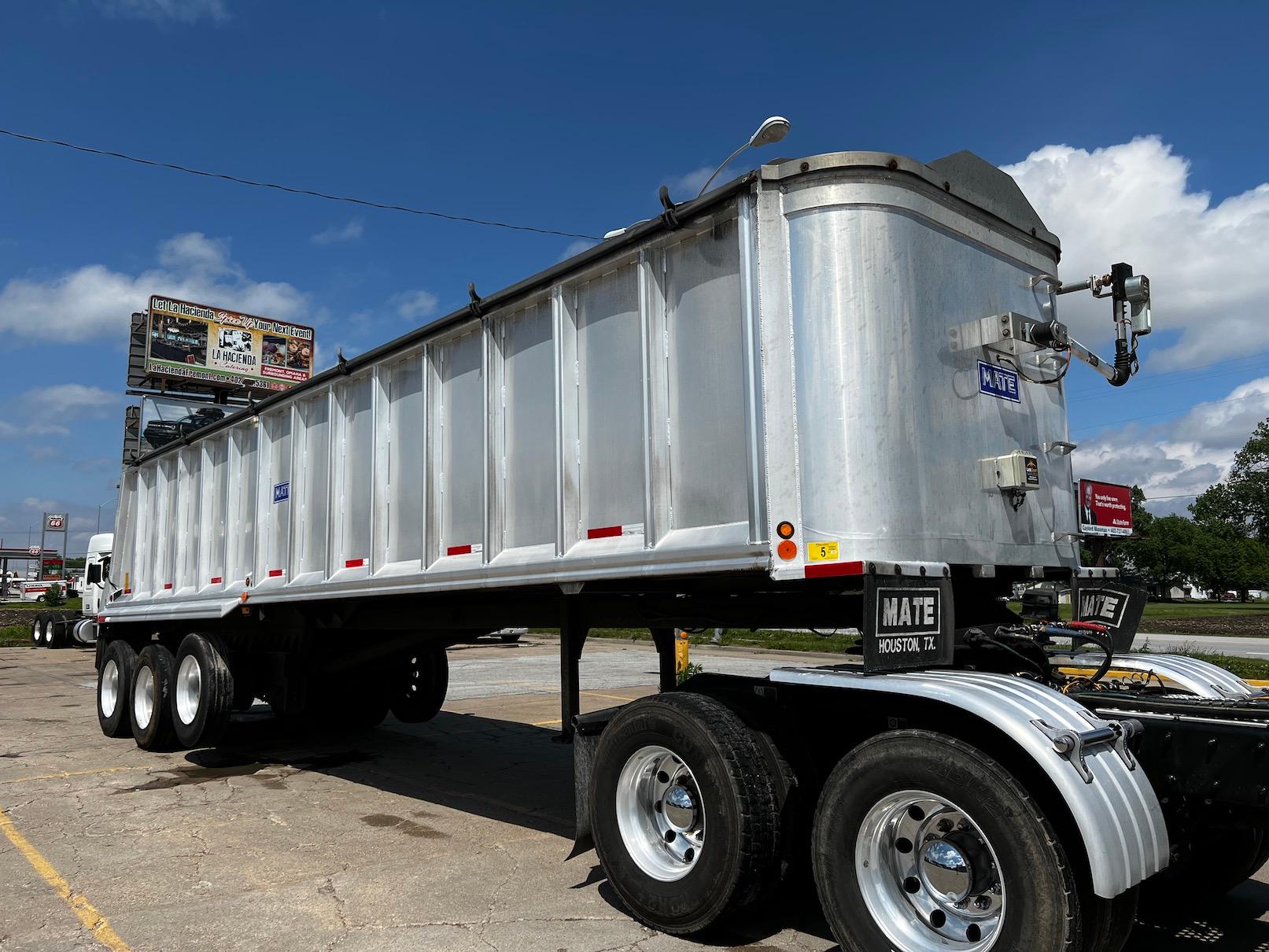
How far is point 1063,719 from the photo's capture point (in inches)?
139

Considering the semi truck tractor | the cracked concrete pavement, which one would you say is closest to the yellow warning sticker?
the semi truck tractor

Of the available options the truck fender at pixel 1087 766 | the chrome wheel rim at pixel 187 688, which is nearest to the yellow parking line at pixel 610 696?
the chrome wheel rim at pixel 187 688

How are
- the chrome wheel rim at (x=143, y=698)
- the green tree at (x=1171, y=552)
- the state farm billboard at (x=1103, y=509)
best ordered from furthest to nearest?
the green tree at (x=1171, y=552) < the chrome wheel rim at (x=143, y=698) < the state farm billboard at (x=1103, y=509)

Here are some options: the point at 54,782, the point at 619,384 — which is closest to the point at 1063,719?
the point at 619,384

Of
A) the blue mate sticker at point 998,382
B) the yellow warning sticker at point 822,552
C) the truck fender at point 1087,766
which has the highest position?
the blue mate sticker at point 998,382

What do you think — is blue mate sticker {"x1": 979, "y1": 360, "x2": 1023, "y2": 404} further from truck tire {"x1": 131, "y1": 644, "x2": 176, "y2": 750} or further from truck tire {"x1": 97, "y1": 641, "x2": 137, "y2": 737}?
truck tire {"x1": 97, "y1": 641, "x2": 137, "y2": 737}

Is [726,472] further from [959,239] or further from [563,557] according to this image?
[959,239]

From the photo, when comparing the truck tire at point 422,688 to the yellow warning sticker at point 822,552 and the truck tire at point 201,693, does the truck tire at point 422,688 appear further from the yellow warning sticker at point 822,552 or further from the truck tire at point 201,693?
the yellow warning sticker at point 822,552

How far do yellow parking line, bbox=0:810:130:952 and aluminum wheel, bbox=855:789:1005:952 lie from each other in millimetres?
3453

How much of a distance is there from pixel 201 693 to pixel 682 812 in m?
6.53

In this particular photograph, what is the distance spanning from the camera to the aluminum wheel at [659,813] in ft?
15.4

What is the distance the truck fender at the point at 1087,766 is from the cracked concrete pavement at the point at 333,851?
58.4 inches

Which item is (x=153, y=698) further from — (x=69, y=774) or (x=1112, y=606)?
(x=1112, y=606)

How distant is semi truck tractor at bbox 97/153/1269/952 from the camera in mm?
3596
